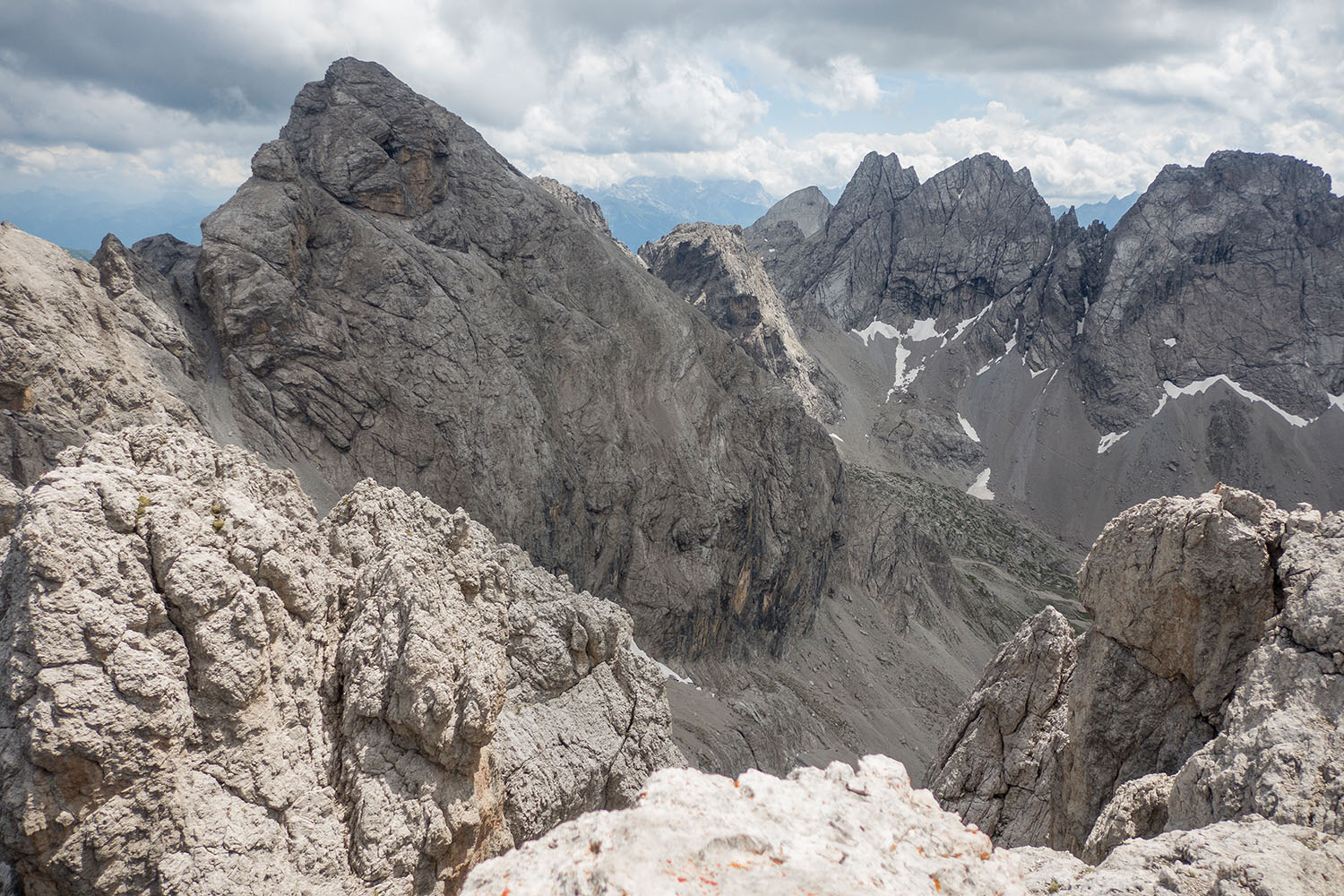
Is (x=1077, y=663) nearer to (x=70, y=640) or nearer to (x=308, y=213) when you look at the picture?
(x=70, y=640)

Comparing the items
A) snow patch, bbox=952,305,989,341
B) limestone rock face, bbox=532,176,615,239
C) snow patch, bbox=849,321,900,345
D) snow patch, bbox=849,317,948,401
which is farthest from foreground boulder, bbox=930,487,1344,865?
snow patch, bbox=952,305,989,341

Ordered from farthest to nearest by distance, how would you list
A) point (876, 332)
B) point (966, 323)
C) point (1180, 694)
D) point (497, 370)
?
point (876, 332)
point (966, 323)
point (497, 370)
point (1180, 694)

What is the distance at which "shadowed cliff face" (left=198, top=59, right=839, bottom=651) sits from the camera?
182 feet

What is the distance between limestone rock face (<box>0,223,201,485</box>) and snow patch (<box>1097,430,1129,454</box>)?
507ft

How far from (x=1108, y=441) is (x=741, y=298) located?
8027cm

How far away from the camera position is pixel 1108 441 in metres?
149

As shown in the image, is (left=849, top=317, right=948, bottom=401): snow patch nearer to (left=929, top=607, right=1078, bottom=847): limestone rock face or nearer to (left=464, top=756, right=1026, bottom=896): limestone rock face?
(left=929, top=607, right=1078, bottom=847): limestone rock face

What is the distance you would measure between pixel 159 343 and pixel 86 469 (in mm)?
42167

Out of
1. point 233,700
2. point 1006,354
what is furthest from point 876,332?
point 233,700

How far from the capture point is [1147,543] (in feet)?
57.4

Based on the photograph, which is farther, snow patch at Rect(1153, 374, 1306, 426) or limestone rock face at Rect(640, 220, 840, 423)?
snow patch at Rect(1153, 374, 1306, 426)

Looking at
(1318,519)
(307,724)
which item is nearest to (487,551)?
(307,724)

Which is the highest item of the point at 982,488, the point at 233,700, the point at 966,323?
the point at 966,323

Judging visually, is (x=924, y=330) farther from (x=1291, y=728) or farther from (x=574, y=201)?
(x=1291, y=728)
